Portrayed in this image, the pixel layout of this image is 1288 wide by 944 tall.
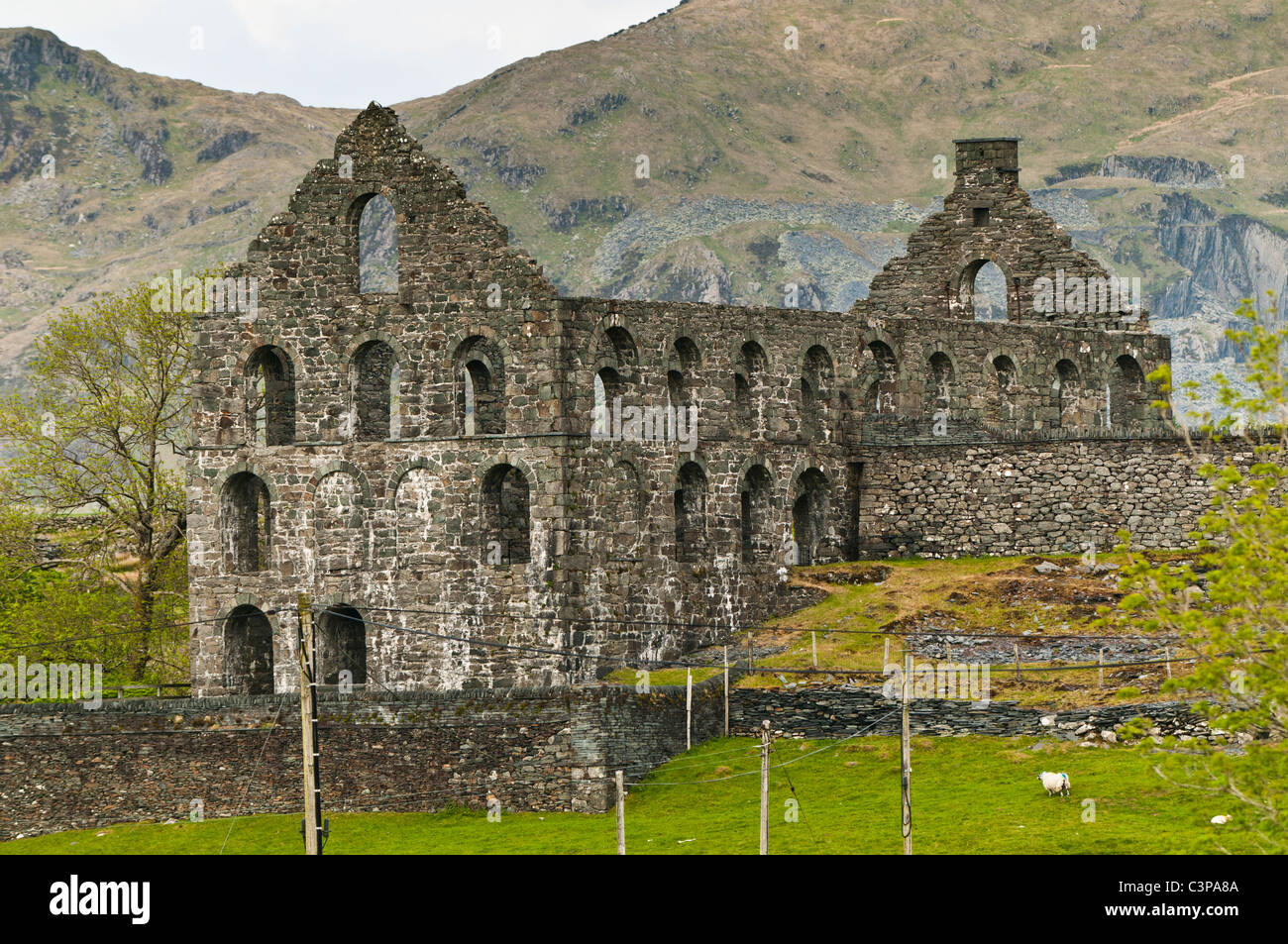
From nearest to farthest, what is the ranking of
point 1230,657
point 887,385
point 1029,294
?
point 1230,657 < point 887,385 < point 1029,294

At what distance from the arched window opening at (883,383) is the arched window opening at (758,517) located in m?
5.61

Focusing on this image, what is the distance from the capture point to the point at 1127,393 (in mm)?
73000

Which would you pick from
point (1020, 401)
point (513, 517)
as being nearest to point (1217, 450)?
point (1020, 401)

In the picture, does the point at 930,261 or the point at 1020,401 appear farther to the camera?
the point at 930,261

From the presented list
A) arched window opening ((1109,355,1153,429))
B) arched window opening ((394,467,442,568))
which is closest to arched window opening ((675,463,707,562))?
arched window opening ((394,467,442,568))

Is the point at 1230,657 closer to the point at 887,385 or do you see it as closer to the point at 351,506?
the point at 351,506

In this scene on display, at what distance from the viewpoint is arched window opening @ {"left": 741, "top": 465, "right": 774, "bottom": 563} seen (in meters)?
62.9

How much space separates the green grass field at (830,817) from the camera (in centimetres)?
3988

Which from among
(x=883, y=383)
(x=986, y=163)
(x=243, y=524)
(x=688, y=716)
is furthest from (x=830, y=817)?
(x=986, y=163)

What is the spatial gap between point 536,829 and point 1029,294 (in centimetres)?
3547

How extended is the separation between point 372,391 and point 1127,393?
2851cm

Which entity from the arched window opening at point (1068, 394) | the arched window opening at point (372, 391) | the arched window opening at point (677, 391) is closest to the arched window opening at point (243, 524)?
the arched window opening at point (372, 391)

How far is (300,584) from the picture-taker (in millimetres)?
58719
